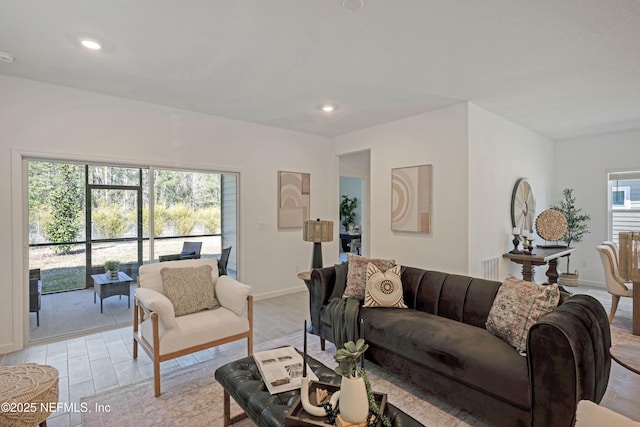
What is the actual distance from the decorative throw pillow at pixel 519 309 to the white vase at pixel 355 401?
125cm

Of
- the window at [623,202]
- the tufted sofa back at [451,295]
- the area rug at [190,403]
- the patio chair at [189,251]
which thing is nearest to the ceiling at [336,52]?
the patio chair at [189,251]

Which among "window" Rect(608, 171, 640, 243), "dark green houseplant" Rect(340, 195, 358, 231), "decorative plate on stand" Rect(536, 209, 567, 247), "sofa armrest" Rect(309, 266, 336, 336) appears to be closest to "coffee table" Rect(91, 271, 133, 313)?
"sofa armrest" Rect(309, 266, 336, 336)

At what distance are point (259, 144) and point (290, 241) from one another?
1.65m

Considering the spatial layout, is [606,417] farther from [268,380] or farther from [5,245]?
[5,245]

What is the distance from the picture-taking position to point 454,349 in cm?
210

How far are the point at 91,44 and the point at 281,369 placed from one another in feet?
9.35

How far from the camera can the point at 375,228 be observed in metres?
4.98

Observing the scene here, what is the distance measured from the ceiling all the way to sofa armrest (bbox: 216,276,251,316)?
2.01 metres

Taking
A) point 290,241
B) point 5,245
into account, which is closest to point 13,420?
point 5,245

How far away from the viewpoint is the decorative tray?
1.38 metres

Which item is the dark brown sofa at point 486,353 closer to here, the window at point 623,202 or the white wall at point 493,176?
the white wall at point 493,176

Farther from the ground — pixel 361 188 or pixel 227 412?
pixel 361 188

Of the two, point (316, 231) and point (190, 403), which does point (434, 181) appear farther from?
point (190, 403)

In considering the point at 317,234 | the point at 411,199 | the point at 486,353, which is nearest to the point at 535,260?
the point at 411,199
